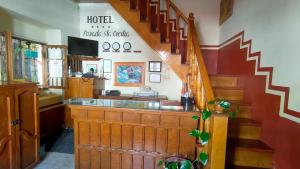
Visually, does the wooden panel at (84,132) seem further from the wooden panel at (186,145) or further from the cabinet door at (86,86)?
the cabinet door at (86,86)

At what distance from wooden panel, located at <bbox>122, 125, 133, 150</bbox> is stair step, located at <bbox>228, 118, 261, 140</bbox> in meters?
1.20

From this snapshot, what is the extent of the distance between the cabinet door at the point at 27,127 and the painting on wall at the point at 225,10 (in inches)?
143

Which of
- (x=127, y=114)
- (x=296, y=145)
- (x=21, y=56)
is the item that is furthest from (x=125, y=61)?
(x=296, y=145)

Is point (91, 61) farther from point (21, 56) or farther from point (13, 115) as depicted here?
point (13, 115)

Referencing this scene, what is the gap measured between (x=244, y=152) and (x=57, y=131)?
384cm

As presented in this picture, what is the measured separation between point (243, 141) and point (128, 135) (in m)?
1.35

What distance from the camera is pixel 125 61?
4.43 meters

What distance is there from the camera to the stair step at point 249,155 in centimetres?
174

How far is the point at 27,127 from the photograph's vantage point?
2.31 meters

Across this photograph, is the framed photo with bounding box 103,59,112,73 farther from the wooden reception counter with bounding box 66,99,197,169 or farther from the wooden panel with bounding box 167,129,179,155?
the wooden panel with bounding box 167,129,179,155


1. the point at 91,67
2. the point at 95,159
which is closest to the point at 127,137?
the point at 95,159

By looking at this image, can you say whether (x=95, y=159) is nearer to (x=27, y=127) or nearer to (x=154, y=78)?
(x=27, y=127)

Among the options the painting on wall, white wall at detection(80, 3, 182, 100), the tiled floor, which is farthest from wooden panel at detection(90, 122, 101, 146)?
the painting on wall

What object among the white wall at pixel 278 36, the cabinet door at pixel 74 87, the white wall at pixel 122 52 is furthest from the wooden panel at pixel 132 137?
the white wall at pixel 122 52
